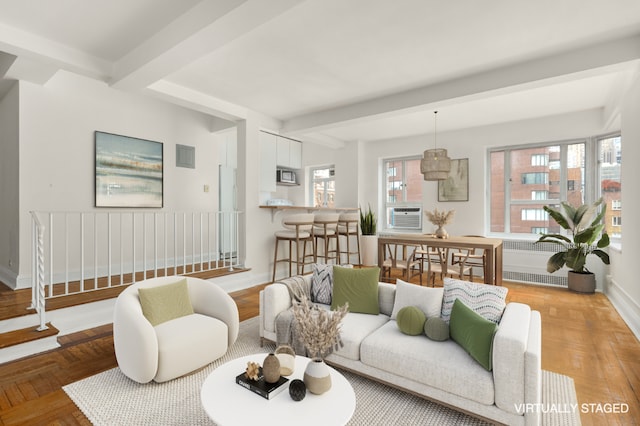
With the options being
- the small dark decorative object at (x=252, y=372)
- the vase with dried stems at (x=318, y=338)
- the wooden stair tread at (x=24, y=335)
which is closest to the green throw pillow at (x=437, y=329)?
the vase with dried stems at (x=318, y=338)

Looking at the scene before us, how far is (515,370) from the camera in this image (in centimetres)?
162

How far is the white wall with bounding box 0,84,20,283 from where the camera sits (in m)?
3.64

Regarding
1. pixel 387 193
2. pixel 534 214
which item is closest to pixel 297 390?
pixel 534 214

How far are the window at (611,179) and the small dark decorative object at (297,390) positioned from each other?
5236 millimetres

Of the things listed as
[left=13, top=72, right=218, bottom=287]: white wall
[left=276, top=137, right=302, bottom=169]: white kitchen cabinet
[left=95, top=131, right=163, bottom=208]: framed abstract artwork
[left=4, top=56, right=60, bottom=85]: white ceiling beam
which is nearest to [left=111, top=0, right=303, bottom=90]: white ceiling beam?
[left=4, top=56, right=60, bottom=85]: white ceiling beam

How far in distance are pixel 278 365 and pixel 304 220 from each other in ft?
10.2

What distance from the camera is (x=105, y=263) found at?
432cm

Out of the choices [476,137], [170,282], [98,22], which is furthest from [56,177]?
[476,137]

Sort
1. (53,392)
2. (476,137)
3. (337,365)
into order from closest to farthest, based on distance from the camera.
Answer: (53,392) < (337,365) < (476,137)

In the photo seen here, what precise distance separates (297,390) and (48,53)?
341 cm

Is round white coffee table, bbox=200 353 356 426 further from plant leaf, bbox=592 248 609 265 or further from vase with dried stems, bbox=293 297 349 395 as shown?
plant leaf, bbox=592 248 609 265

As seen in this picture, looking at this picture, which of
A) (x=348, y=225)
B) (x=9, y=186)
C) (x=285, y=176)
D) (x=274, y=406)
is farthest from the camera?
(x=285, y=176)

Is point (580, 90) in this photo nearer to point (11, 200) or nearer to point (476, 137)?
point (476, 137)

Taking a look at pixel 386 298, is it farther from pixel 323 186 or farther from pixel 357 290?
pixel 323 186
